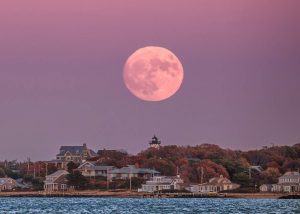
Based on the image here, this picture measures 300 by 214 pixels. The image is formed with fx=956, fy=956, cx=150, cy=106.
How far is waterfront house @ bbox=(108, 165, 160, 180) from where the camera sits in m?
168

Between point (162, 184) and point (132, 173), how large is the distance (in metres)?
8.35

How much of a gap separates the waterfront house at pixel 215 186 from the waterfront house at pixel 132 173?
1030 cm

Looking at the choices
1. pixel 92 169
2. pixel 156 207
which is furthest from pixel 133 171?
pixel 156 207

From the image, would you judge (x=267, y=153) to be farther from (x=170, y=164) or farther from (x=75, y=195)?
(x=75, y=195)

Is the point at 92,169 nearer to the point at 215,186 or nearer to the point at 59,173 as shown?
the point at 59,173

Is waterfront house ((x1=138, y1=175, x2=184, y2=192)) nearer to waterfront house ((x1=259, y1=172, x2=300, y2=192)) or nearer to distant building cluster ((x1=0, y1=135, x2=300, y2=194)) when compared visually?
distant building cluster ((x1=0, y1=135, x2=300, y2=194))

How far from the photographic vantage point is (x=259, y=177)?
158m

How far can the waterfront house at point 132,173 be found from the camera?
16850 cm

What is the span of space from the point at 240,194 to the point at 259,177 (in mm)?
10390

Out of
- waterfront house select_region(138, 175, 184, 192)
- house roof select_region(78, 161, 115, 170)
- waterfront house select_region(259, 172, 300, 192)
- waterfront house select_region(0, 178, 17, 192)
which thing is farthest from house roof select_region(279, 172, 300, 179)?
waterfront house select_region(0, 178, 17, 192)

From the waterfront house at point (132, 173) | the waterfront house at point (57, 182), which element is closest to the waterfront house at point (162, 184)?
the waterfront house at point (132, 173)

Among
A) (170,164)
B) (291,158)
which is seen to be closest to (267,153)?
(291,158)

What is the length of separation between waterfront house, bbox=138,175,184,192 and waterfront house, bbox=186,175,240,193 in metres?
2.26

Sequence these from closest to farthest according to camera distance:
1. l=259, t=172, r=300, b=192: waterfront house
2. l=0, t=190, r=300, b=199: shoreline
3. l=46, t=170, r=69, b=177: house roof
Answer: l=0, t=190, r=300, b=199: shoreline < l=259, t=172, r=300, b=192: waterfront house < l=46, t=170, r=69, b=177: house roof
